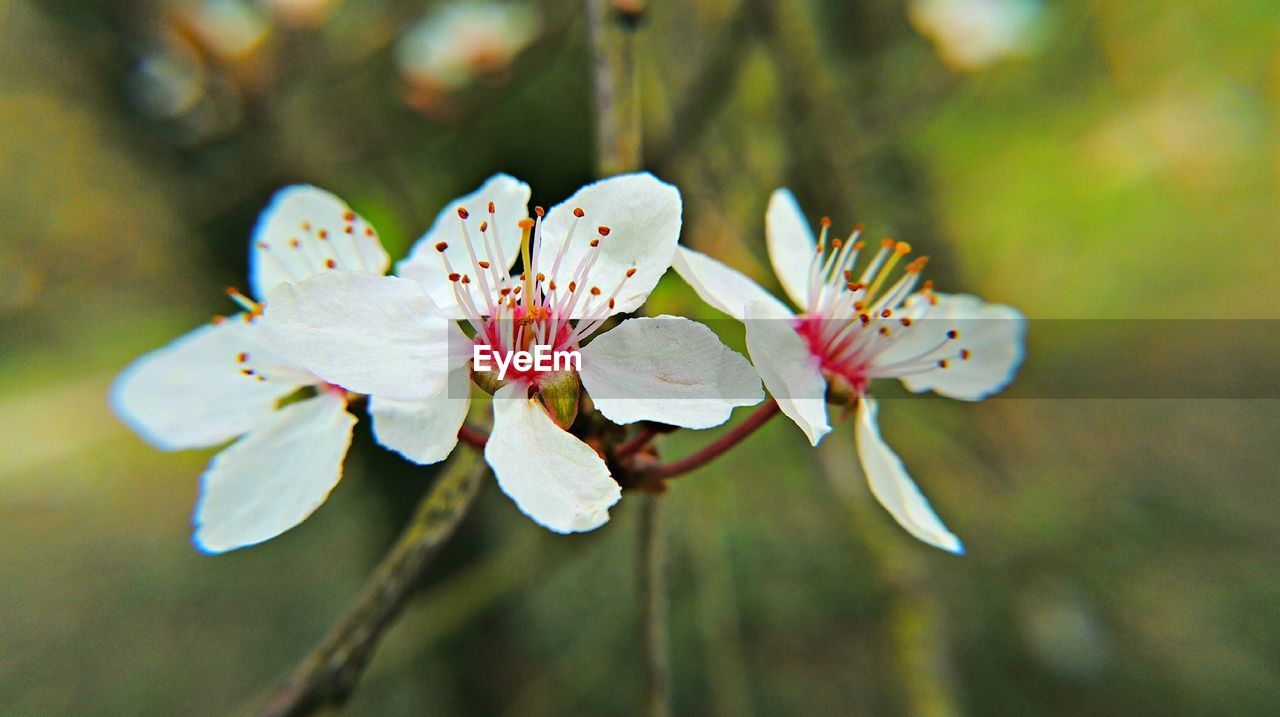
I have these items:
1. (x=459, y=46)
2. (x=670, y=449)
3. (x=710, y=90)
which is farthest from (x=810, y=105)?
(x=459, y=46)

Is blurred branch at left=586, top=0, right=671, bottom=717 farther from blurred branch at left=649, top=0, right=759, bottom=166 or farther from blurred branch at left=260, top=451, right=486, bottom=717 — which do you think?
blurred branch at left=649, top=0, right=759, bottom=166

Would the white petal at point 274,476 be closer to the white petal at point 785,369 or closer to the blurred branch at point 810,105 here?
the white petal at point 785,369

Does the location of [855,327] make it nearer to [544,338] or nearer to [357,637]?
[544,338]

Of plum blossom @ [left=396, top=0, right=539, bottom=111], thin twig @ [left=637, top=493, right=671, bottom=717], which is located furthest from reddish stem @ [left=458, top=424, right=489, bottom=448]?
plum blossom @ [left=396, top=0, right=539, bottom=111]

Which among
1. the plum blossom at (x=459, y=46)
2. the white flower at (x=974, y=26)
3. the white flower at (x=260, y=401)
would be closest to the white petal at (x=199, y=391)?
the white flower at (x=260, y=401)

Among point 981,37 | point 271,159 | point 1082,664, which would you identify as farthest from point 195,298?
point 1082,664

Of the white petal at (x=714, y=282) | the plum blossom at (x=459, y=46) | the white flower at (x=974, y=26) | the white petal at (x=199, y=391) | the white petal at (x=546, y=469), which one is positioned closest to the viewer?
the white petal at (x=546, y=469)

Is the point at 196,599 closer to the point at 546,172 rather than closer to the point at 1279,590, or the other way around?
the point at 546,172
